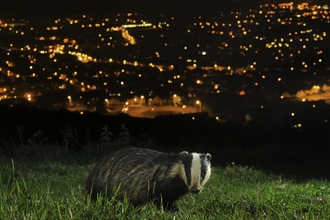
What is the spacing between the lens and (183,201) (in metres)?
7.55

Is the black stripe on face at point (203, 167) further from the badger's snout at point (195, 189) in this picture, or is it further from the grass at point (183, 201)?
the grass at point (183, 201)

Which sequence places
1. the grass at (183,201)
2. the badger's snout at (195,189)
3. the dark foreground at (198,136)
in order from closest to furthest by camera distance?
the grass at (183,201) < the badger's snout at (195,189) < the dark foreground at (198,136)

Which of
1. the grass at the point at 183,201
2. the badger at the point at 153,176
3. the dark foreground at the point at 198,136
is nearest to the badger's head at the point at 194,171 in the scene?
the badger at the point at 153,176

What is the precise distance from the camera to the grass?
4816 mm

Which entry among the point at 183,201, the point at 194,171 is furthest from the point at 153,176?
the point at 183,201

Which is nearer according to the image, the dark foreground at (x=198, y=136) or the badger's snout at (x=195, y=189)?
the badger's snout at (x=195, y=189)

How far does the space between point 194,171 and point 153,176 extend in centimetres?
50

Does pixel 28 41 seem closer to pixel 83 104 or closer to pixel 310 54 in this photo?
pixel 83 104

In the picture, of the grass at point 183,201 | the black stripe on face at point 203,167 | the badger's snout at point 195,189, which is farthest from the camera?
the black stripe on face at point 203,167

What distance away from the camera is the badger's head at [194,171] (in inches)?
269

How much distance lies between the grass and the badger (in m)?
0.22

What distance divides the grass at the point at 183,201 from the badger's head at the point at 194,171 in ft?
0.69

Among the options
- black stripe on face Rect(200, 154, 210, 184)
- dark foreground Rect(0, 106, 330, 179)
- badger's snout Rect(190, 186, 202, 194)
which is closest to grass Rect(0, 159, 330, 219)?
badger's snout Rect(190, 186, 202, 194)

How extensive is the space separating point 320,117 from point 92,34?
17259 mm
